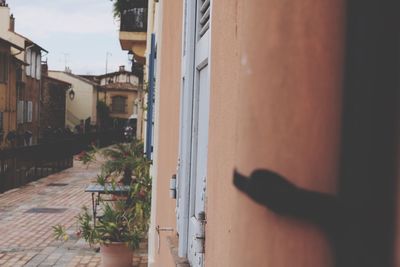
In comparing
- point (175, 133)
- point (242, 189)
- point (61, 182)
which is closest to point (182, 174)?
point (175, 133)

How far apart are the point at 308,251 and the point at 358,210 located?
0.34ft

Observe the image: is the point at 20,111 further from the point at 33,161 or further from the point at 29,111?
the point at 33,161

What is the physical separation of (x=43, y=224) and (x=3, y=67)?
21.0 metres

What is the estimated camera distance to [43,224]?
38.7 ft

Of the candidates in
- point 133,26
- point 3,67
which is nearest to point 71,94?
point 3,67

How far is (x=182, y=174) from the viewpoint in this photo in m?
3.04

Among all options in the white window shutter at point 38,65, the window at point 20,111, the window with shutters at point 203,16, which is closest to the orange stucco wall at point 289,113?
the window with shutters at point 203,16

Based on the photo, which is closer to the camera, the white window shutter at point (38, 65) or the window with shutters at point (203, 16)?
the window with shutters at point (203, 16)

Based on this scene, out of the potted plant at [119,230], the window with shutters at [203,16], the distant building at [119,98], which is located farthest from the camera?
the distant building at [119,98]

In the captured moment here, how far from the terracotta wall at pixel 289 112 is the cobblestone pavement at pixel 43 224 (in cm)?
741

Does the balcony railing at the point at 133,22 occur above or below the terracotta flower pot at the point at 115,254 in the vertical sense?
above

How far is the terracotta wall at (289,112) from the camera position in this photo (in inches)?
33.4

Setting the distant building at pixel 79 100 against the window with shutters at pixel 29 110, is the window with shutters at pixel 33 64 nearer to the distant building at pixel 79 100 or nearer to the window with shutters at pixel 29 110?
the window with shutters at pixel 29 110

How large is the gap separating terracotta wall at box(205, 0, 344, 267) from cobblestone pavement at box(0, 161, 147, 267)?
7.41 meters
